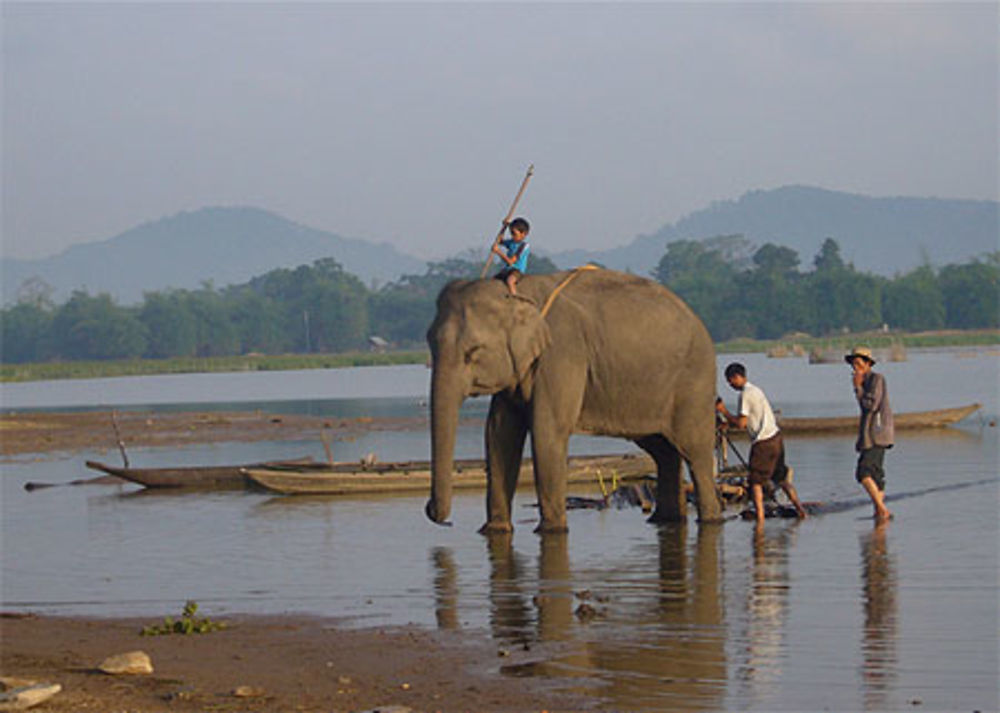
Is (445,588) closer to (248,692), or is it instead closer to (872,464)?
(248,692)

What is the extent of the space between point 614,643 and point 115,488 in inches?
629

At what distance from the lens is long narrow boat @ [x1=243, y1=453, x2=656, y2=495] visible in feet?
70.6

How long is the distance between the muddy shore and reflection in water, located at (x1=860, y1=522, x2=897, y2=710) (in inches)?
66.5

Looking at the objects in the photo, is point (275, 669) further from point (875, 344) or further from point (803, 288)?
point (803, 288)

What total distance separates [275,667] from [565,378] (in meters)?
6.32

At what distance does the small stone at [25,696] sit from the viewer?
821 centimetres

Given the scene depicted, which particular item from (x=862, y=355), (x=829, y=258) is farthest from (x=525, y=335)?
(x=829, y=258)

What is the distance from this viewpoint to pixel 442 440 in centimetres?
1470

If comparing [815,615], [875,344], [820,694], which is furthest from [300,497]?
[875,344]

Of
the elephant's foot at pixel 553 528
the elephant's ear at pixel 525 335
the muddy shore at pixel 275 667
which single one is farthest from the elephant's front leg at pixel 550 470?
the muddy shore at pixel 275 667

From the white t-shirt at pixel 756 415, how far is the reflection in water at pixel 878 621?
142 cm

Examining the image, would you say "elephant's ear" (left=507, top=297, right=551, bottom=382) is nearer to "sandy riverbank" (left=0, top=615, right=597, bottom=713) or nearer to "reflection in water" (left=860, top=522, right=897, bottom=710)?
"reflection in water" (left=860, top=522, right=897, bottom=710)

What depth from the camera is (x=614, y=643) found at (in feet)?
34.2

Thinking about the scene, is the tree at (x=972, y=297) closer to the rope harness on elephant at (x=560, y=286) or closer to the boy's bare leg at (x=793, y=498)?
the boy's bare leg at (x=793, y=498)
